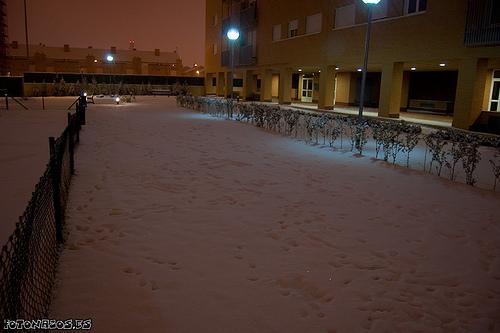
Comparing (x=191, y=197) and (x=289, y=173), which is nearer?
(x=191, y=197)

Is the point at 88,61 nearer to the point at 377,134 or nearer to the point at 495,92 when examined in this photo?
the point at 495,92

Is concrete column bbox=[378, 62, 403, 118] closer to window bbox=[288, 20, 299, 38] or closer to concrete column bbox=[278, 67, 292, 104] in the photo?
window bbox=[288, 20, 299, 38]

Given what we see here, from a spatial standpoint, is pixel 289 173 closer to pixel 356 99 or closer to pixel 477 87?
pixel 477 87

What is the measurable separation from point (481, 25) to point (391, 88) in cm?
560

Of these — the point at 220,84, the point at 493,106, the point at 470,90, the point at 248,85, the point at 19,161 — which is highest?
the point at 220,84

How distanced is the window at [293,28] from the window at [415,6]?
1110 cm

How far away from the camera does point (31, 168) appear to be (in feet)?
27.8

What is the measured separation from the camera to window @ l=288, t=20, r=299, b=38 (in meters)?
30.4

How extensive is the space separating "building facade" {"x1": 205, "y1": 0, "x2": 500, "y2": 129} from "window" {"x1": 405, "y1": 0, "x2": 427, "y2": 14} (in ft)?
0.06

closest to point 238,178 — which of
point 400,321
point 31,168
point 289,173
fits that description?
point 289,173

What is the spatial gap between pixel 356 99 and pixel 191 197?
1079 inches

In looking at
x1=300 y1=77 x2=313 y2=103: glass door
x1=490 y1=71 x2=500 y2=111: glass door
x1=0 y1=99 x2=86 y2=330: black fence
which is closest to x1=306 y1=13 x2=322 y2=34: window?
x1=300 y1=77 x2=313 y2=103: glass door

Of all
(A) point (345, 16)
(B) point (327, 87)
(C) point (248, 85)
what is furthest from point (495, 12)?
(C) point (248, 85)

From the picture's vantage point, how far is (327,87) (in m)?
26.6
